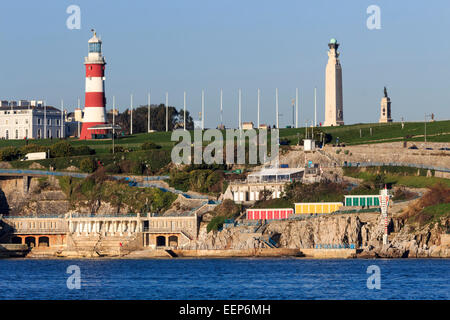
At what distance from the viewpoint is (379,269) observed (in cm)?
6956

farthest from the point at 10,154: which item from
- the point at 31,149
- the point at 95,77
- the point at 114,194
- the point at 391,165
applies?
the point at 391,165

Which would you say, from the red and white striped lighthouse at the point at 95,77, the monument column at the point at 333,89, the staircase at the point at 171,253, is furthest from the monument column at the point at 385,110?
the staircase at the point at 171,253

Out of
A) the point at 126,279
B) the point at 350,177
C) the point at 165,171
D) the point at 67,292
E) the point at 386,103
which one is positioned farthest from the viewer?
the point at 386,103

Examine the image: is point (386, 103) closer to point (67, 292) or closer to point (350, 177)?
point (350, 177)

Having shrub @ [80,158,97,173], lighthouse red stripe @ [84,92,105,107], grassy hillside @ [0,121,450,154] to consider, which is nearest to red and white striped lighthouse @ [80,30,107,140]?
lighthouse red stripe @ [84,92,105,107]

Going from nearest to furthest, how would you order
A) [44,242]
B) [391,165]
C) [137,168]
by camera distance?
[44,242] → [391,165] → [137,168]

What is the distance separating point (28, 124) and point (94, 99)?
36768 mm

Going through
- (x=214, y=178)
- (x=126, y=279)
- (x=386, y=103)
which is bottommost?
(x=126, y=279)

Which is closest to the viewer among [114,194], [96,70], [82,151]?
[114,194]

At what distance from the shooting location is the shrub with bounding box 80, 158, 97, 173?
384 feet

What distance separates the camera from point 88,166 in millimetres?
116938

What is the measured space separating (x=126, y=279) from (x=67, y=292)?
915 cm

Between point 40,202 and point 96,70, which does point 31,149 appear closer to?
point 96,70
